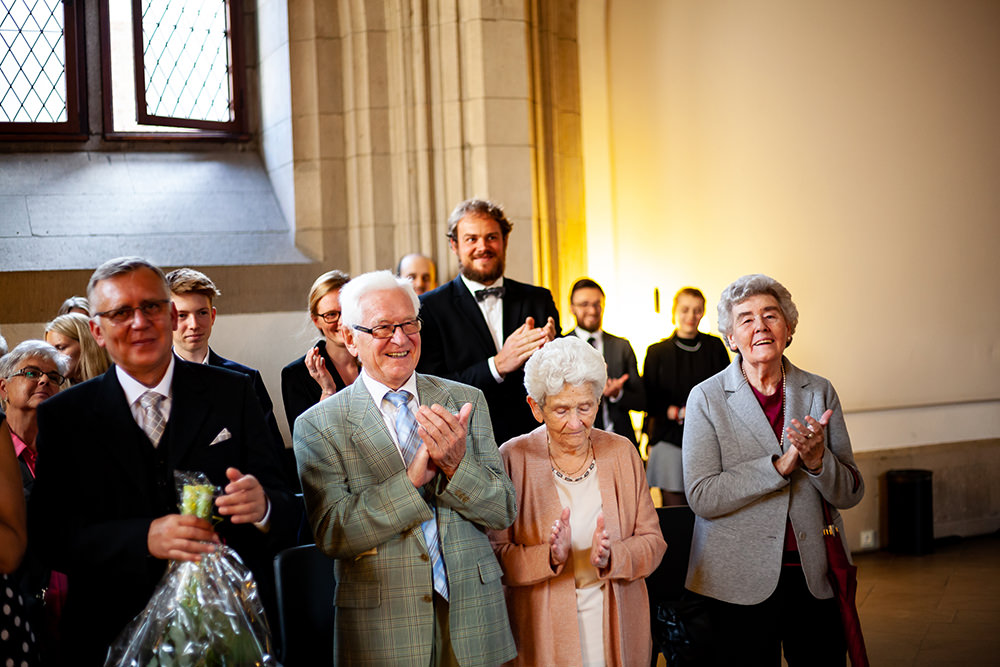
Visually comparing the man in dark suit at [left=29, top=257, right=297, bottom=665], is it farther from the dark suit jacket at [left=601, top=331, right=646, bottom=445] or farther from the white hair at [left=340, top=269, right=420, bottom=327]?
the dark suit jacket at [left=601, top=331, right=646, bottom=445]

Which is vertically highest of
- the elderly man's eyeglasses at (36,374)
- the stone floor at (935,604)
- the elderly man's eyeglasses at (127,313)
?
Result: the elderly man's eyeglasses at (127,313)

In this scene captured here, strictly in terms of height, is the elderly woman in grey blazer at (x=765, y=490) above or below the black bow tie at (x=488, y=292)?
below

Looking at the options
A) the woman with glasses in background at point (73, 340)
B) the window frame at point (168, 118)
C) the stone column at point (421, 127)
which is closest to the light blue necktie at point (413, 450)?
the woman with glasses in background at point (73, 340)

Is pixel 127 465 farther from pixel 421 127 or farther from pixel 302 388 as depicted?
pixel 421 127

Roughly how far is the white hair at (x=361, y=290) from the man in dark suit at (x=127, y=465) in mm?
390

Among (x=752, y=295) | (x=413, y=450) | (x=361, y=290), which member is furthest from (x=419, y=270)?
(x=413, y=450)

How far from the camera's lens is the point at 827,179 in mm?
6828

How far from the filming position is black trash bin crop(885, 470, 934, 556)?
682 centimetres

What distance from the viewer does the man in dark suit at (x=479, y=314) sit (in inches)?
151

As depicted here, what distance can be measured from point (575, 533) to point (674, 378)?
11.4 feet

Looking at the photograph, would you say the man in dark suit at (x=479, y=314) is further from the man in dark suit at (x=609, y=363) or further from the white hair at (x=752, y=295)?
the man in dark suit at (x=609, y=363)

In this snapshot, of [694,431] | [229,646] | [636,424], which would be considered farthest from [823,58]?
[229,646]

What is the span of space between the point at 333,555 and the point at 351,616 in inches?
6.6

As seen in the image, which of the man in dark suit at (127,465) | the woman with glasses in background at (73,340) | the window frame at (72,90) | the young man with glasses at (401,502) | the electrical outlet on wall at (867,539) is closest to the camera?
the man in dark suit at (127,465)
